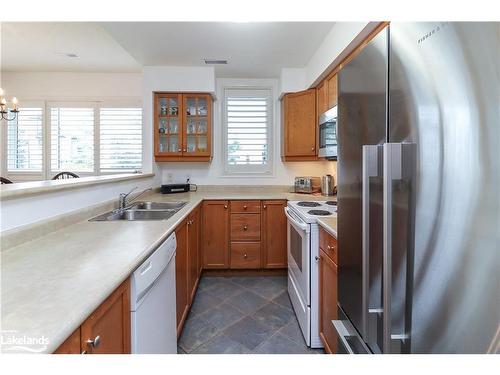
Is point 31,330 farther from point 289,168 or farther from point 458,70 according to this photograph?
point 289,168

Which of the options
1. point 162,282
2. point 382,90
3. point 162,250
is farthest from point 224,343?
point 382,90

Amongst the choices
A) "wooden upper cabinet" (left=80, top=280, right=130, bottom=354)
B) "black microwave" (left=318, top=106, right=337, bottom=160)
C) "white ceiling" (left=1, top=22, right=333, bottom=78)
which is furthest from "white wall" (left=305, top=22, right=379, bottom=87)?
"wooden upper cabinet" (left=80, top=280, right=130, bottom=354)

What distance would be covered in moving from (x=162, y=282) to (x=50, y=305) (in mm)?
671

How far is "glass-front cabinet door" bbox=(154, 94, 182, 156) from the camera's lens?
3.18 metres

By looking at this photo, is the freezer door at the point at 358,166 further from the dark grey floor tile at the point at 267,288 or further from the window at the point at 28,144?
the window at the point at 28,144

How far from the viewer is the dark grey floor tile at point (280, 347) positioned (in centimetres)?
173

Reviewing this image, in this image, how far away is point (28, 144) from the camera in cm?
408

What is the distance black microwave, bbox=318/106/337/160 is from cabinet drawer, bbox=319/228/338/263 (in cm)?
95

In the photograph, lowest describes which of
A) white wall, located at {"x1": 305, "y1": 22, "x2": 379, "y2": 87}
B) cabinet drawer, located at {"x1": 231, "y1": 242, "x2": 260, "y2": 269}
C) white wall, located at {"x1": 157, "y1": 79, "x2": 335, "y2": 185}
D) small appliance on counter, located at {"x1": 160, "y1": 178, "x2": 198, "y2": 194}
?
cabinet drawer, located at {"x1": 231, "y1": 242, "x2": 260, "y2": 269}

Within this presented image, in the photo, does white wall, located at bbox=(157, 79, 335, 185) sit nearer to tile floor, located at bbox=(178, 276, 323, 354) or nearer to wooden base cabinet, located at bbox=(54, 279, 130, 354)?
tile floor, located at bbox=(178, 276, 323, 354)

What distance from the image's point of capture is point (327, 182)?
2914mm

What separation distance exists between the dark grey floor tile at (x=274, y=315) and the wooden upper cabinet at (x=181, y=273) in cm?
62

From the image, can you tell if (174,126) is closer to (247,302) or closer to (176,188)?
(176,188)

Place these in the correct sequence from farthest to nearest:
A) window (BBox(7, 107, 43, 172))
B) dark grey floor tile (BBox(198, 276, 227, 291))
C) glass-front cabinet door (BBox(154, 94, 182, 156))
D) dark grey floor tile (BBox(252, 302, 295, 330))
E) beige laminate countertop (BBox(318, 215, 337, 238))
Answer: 1. window (BBox(7, 107, 43, 172))
2. glass-front cabinet door (BBox(154, 94, 182, 156))
3. dark grey floor tile (BBox(198, 276, 227, 291))
4. dark grey floor tile (BBox(252, 302, 295, 330))
5. beige laminate countertop (BBox(318, 215, 337, 238))
